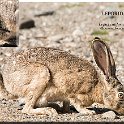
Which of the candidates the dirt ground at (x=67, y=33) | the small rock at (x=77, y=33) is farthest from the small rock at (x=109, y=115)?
the small rock at (x=77, y=33)

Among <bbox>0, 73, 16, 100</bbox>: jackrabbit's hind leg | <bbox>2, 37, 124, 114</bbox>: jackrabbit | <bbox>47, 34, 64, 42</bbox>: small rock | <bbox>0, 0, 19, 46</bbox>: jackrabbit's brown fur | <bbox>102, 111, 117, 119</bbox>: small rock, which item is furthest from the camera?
<bbox>47, 34, 64, 42</bbox>: small rock

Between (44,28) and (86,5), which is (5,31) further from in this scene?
(86,5)

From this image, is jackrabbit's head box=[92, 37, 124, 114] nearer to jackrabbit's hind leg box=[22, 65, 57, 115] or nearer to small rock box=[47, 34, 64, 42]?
jackrabbit's hind leg box=[22, 65, 57, 115]

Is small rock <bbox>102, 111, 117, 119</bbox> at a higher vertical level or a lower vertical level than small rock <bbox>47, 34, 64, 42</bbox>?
lower

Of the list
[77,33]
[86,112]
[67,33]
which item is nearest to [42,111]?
[86,112]

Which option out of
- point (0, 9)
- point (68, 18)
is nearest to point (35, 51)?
point (0, 9)

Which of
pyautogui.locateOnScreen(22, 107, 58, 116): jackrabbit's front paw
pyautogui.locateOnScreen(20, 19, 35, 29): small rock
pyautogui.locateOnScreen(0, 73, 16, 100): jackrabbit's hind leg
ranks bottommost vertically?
pyautogui.locateOnScreen(22, 107, 58, 116): jackrabbit's front paw

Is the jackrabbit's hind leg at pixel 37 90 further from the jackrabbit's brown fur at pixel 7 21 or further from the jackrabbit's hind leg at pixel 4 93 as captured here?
the jackrabbit's brown fur at pixel 7 21

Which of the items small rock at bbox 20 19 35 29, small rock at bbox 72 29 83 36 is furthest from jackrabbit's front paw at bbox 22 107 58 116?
small rock at bbox 20 19 35 29
